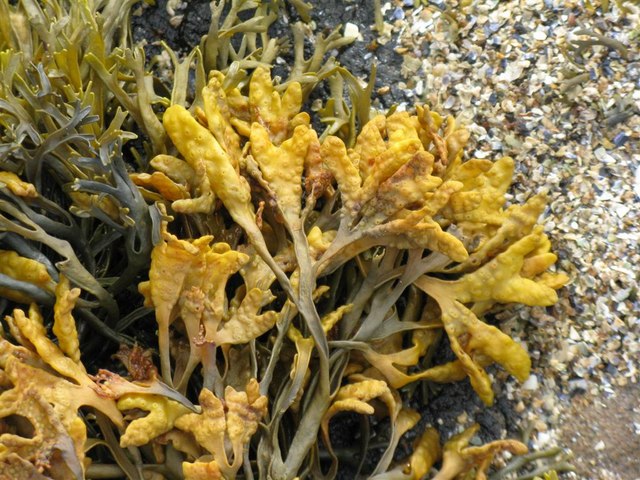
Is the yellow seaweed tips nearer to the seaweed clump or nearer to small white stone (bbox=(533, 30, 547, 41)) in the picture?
the seaweed clump

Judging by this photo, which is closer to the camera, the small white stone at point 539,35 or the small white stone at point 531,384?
the small white stone at point 531,384

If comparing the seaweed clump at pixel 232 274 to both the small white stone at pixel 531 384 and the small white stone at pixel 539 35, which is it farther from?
the small white stone at pixel 539 35

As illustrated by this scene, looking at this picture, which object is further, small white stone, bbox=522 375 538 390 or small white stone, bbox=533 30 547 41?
small white stone, bbox=533 30 547 41

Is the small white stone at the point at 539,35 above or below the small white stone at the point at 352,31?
below

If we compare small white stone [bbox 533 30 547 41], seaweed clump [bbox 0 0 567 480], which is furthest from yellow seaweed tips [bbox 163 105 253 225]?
small white stone [bbox 533 30 547 41]

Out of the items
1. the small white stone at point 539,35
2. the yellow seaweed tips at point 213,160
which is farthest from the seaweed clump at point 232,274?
the small white stone at point 539,35

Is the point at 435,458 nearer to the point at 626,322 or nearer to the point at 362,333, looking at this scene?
the point at 362,333

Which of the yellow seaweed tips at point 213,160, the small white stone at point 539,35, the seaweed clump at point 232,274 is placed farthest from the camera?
the small white stone at point 539,35

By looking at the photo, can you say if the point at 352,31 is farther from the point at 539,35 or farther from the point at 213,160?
the point at 213,160
